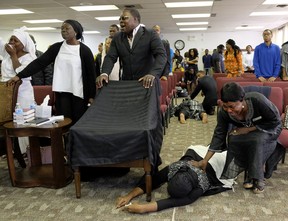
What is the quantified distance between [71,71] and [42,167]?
949mm

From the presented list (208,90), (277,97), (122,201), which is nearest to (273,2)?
(208,90)

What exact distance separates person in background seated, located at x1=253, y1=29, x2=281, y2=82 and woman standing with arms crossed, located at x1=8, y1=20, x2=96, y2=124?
2.80m

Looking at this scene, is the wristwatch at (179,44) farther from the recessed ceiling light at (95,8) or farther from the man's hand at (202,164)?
the man's hand at (202,164)

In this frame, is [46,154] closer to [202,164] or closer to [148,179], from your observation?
[148,179]

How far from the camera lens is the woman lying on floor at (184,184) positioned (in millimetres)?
2299

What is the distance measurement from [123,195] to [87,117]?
663 millimetres

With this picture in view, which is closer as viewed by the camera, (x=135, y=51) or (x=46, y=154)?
(x=135, y=51)

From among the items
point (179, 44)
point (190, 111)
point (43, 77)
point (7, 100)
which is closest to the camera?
point (7, 100)

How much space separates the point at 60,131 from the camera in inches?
103

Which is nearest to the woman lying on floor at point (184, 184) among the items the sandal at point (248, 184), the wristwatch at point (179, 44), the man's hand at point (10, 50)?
the sandal at point (248, 184)

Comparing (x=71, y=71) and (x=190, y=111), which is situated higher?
(x=71, y=71)

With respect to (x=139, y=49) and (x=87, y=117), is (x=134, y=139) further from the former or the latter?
(x=139, y=49)

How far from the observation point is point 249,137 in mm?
2506

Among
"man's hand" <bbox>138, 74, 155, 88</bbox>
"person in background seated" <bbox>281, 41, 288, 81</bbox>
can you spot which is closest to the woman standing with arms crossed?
"man's hand" <bbox>138, 74, 155, 88</bbox>
